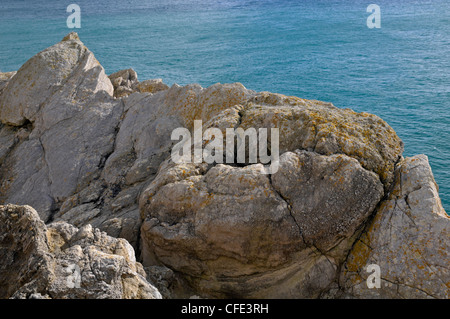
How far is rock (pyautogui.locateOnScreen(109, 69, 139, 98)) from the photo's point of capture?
1229 centimetres

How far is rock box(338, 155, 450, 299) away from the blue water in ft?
24.0

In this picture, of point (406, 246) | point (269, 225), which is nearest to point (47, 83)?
point (269, 225)

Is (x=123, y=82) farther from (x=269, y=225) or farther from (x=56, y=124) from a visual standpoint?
(x=269, y=225)

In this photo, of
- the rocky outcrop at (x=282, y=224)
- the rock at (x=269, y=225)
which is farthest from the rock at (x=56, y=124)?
the rock at (x=269, y=225)

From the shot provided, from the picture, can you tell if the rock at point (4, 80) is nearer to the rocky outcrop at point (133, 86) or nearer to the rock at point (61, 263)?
the rocky outcrop at point (133, 86)

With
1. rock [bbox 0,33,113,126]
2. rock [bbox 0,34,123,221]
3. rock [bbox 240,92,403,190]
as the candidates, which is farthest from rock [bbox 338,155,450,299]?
rock [bbox 0,33,113,126]

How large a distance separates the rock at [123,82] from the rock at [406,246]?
28.0 ft

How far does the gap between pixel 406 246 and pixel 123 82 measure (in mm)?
9949

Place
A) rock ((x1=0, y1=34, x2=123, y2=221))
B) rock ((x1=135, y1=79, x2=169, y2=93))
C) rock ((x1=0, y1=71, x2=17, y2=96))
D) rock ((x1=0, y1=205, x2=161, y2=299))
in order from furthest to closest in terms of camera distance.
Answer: rock ((x1=135, y1=79, x2=169, y2=93)) < rock ((x1=0, y1=71, x2=17, y2=96)) < rock ((x1=0, y1=34, x2=123, y2=221)) < rock ((x1=0, y1=205, x2=161, y2=299))

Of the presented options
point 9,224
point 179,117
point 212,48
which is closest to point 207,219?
point 9,224

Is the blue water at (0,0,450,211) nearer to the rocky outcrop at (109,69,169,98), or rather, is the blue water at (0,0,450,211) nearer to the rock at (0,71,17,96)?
the rocky outcrop at (109,69,169,98)

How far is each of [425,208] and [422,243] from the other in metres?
0.51

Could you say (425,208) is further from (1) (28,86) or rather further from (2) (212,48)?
(2) (212,48)

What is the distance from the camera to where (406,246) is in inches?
228
